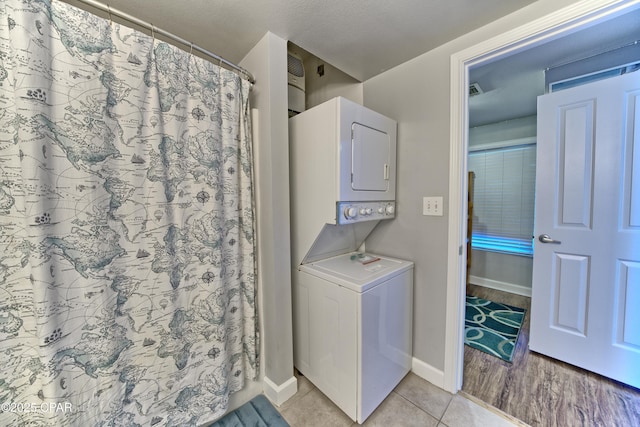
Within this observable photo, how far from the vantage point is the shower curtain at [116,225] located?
86cm

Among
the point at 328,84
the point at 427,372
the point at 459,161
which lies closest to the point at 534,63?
the point at 459,161

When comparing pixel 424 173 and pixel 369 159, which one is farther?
pixel 424 173

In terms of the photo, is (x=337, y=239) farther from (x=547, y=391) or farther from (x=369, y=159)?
(x=547, y=391)

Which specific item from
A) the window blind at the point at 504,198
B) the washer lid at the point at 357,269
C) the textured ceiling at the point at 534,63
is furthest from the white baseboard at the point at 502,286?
the washer lid at the point at 357,269

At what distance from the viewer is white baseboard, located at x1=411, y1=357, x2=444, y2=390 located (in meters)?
1.61

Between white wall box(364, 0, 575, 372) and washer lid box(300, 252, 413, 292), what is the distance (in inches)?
7.1

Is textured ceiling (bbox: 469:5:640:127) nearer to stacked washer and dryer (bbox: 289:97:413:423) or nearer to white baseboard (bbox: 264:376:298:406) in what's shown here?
stacked washer and dryer (bbox: 289:97:413:423)

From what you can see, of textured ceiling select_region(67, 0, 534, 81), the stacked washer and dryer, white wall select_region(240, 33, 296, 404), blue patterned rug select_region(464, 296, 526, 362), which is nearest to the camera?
textured ceiling select_region(67, 0, 534, 81)

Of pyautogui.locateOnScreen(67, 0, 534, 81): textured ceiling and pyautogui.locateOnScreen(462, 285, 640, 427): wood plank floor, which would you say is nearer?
pyautogui.locateOnScreen(67, 0, 534, 81): textured ceiling

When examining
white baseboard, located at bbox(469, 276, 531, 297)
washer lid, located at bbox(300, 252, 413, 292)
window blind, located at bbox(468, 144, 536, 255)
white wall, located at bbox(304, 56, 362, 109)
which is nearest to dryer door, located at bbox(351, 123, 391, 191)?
washer lid, located at bbox(300, 252, 413, 292)

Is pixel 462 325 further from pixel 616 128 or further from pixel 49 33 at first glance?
pixel 49 33

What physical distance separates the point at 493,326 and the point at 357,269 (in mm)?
1882

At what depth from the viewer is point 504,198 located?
321 centimetres

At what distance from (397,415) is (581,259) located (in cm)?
174
